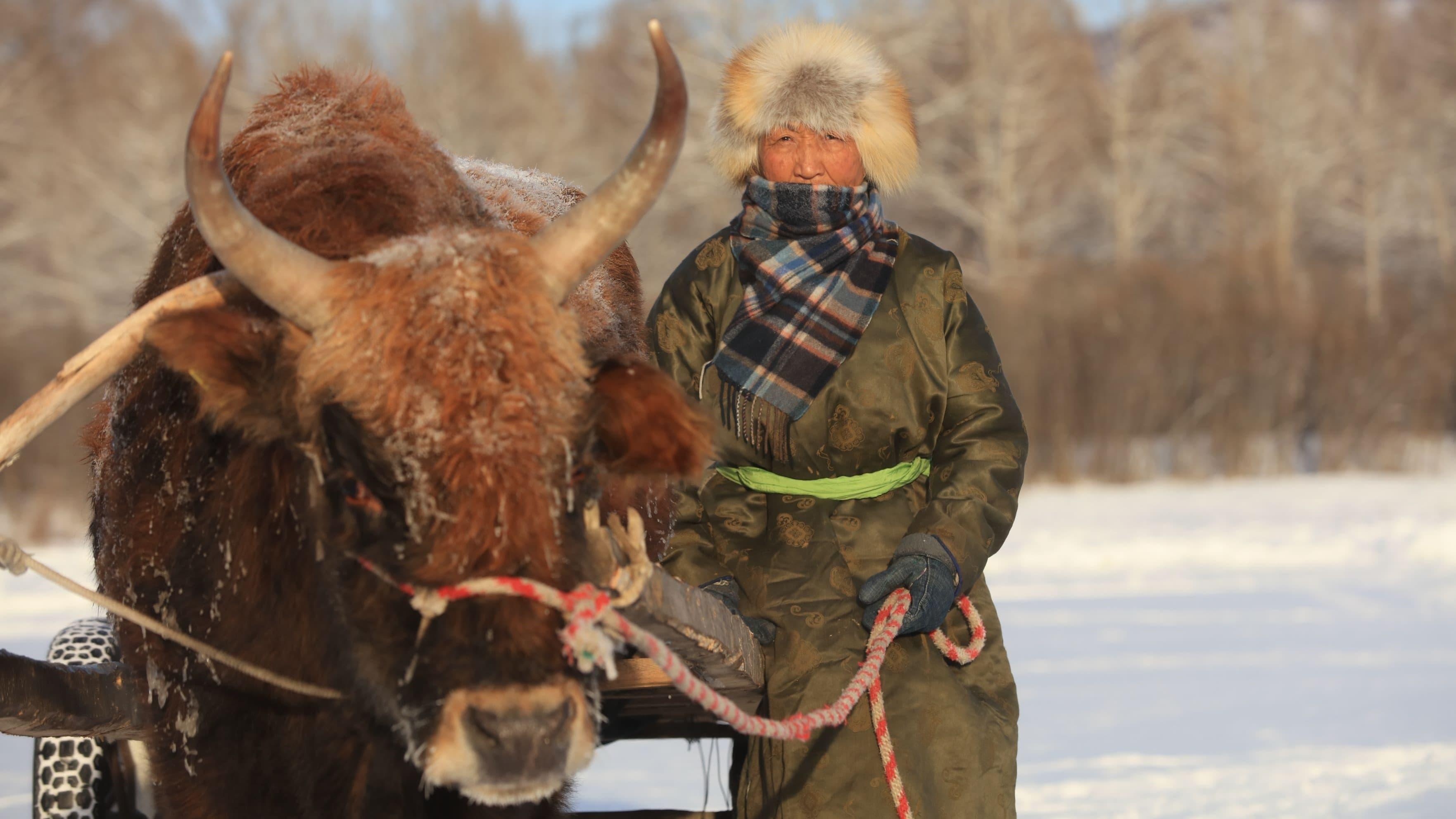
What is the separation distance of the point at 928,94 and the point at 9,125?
18.7 meters

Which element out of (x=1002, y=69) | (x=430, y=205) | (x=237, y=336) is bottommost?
(x=237, y=336)

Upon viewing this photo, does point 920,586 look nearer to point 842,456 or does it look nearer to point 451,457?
point 842,456

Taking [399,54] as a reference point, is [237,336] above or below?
below

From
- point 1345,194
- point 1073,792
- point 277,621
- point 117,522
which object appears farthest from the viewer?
point 1345,194

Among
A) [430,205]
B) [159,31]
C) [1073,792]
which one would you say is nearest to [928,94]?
[159,31]

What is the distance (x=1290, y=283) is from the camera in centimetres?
2083

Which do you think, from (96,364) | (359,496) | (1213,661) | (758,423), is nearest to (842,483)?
(758,423)

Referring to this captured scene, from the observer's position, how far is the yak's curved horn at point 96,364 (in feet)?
8.64

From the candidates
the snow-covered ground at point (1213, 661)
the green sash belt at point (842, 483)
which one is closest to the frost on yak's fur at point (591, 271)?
the green sash belt at point (842, 483)

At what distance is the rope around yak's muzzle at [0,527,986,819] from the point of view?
2.34m

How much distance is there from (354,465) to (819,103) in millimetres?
1569

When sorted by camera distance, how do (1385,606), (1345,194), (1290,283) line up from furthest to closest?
(1345,194) < (1290,283) < (1385,606)

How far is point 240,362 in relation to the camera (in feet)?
8.53

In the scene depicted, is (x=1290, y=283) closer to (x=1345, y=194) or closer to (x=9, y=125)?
(x=1345, y=194)
